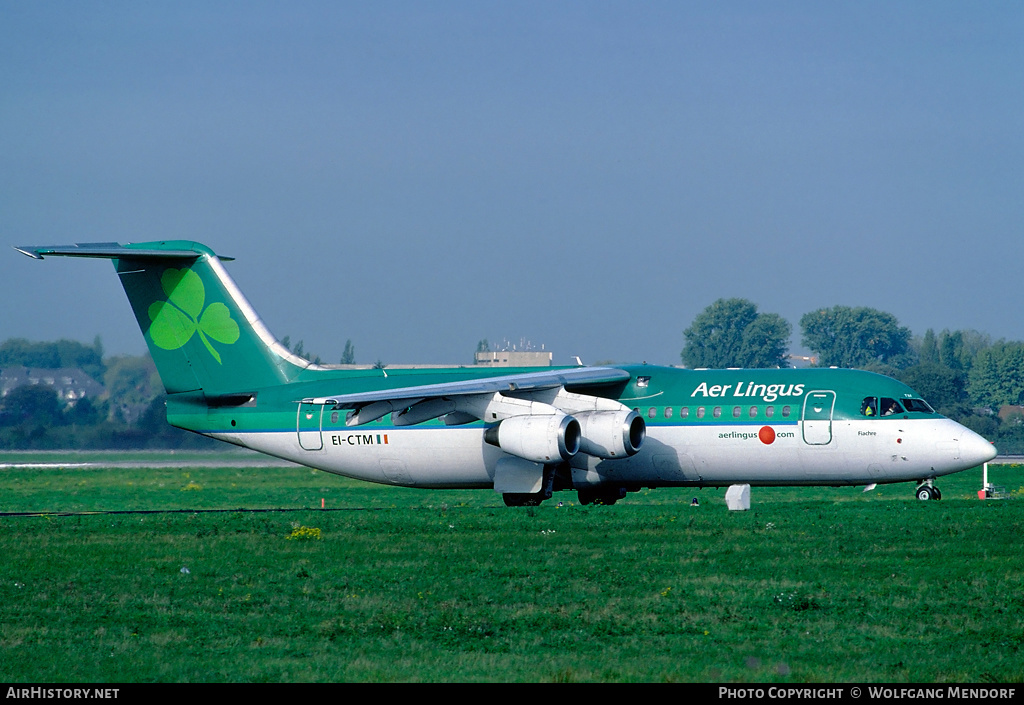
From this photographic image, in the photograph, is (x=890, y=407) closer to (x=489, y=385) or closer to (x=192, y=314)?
(x=489, y=385)

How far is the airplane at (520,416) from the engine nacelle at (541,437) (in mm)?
37

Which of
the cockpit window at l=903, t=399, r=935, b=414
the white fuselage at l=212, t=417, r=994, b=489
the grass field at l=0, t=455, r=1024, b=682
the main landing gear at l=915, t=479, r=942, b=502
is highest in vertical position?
the cockpit window at l=903, t=399, r=935, b=414

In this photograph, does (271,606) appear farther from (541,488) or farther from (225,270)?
(225,270)

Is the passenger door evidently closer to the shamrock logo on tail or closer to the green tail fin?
the green tail fin

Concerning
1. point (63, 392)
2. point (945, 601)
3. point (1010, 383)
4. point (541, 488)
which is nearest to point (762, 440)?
point (541, 488)

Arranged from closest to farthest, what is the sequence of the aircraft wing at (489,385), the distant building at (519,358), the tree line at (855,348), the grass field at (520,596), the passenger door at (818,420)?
1. the grass field at (520,596)
2. the aircraft wing at (489,385)
3. the passenger door at (818,420)
4. the distant building at (519,358)
5. the tree line at (855,348)

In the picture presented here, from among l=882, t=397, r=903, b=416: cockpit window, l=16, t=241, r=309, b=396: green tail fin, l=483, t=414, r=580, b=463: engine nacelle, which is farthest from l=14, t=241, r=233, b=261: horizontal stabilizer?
l=882, t=397, r=903, b=416: cockpit window

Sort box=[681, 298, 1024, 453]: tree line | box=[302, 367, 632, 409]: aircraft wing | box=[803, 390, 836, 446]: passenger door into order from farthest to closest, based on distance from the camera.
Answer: box=[681, 298, 1024, 453]: tree line, box=[803, 390, 836, 446]: passenger door, box=[302, 367, 632, 409]: aircraft wing

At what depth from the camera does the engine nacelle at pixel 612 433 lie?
29.7 metres

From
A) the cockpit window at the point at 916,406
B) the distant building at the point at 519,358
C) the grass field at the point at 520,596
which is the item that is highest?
the distant building at the point at 519,358

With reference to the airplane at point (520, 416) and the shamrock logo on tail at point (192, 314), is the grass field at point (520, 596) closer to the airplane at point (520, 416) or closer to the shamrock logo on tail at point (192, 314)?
the airplane at point (520, 416)

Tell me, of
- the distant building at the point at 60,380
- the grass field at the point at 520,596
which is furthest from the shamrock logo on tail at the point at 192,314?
the distant building at the point at 60,380

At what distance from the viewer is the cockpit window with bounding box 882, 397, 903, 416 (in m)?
29.8

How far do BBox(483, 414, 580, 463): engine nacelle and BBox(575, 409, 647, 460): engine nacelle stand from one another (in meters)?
0.29
